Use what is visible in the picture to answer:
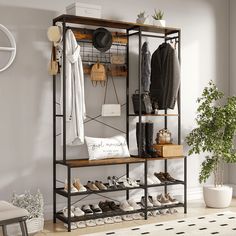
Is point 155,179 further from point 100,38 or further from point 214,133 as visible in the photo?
point 100,38

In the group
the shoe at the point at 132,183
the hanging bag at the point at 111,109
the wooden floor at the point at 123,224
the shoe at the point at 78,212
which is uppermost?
the hanging bag at the point at 111,109

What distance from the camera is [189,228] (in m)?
4.35

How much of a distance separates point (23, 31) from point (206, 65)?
8.04 ft

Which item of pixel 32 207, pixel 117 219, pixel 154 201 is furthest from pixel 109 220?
pixel 32 207

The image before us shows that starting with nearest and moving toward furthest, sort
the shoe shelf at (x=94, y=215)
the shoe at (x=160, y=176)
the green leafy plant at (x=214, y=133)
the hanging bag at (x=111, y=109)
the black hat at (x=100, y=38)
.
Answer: the shoe shelf at (x=94, y=215), the black hat at (x=100, y=38), the hanging bag at (x=111, y=109), the shoe at (x=160, y=176), the green leafy plant at (x=214, y=133)

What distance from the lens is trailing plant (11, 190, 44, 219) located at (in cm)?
421

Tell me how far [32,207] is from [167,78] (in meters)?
2.00

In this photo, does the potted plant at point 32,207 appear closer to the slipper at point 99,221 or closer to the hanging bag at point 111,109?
the slipper at point 99,221

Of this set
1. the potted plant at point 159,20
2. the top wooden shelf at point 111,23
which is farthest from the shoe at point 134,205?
the potted plant at point 159,20

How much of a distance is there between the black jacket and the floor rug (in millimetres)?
1255

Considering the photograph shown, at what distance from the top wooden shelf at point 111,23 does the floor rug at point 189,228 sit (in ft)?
6.70

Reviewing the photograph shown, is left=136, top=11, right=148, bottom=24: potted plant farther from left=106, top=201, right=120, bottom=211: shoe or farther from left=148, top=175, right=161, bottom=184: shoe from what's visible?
left=106, top=201, right=120, bottom=211: shoe

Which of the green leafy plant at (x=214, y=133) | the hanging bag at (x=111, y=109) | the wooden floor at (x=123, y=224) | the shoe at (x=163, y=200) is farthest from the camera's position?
the green leafy plant at (x=214, y=133)

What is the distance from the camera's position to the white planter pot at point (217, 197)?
5241 mm
